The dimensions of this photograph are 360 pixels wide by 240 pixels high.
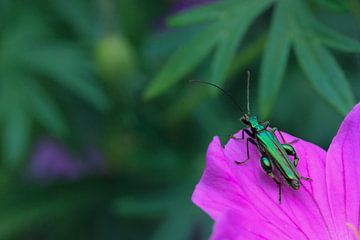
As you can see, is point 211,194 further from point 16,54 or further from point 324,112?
point 16,54

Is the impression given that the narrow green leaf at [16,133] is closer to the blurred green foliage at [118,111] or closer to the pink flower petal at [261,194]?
the blurred green foliage at [118,111]

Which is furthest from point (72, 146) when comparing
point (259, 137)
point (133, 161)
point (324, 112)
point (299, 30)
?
point (259, 137)

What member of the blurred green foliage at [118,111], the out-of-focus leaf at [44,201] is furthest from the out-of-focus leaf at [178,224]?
the out-of-focus leaf at [44,201]

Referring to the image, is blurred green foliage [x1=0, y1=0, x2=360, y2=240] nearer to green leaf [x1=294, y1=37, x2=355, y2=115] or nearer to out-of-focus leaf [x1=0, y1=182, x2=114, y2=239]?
out-of-focus leaf [x1=0, y1=182, x2=114, y2=239]

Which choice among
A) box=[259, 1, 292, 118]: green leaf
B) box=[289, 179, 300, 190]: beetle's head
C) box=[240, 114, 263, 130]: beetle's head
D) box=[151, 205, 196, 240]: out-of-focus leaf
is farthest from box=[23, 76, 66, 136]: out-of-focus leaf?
box=[289, 179, 300, 190]: beetle's head

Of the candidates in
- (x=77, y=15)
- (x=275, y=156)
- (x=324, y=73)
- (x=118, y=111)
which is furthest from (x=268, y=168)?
(x=77, y=15)

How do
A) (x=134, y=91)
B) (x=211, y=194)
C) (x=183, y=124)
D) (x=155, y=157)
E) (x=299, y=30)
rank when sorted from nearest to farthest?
(x=211, y=194) → (x=299, y=30) → (x=134, y=91) → (x=155, y=157) → (x=183, y=124)
